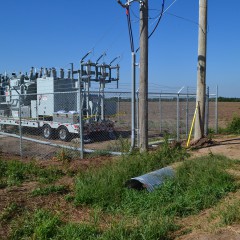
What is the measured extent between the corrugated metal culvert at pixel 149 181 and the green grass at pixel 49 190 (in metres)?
1.27

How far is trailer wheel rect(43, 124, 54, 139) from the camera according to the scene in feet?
54.9

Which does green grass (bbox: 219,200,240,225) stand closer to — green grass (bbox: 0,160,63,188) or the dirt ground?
the dirt ground

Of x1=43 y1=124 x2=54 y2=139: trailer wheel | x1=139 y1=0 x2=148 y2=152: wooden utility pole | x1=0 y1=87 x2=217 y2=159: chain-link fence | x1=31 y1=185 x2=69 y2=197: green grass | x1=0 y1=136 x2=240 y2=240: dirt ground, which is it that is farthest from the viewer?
x1=43 y1=124 x2=54 y2=139: trailer wheel

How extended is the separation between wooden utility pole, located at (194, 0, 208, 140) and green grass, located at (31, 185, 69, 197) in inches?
258

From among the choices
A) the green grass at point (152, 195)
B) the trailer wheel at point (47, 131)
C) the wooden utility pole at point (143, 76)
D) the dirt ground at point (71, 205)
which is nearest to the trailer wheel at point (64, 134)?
the trailer wheel at point (47, 131)

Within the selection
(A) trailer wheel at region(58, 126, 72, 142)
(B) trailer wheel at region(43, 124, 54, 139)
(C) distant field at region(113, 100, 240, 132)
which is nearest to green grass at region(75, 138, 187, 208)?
(C) distant field at region(113, 100, 240, 132)

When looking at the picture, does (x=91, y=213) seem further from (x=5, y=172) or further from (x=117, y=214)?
(x=5, y=172)

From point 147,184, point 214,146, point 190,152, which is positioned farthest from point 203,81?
point 147,184

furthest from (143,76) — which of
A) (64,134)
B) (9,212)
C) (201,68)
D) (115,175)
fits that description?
(64,134)

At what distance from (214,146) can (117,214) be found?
6.77 m

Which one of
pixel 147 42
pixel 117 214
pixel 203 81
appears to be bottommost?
pixel 117 214

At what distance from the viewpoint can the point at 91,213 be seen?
19.8ft

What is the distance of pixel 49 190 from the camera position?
24.0 feet

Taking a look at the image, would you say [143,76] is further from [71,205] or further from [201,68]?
[71,205]
